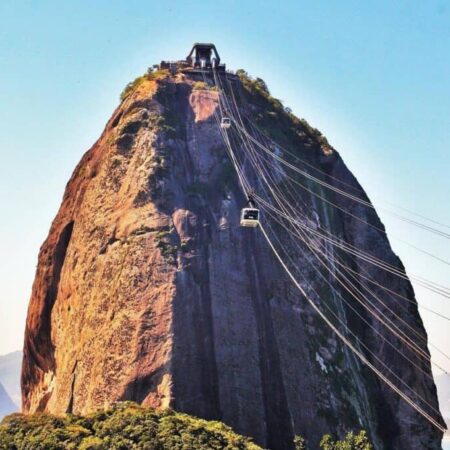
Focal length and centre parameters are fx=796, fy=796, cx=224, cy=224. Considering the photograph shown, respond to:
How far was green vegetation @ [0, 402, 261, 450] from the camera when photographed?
4094 cm

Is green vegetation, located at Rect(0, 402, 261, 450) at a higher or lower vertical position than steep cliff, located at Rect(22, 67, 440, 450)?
lower

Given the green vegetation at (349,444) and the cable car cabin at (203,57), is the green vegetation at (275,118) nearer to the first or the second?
the cable car cabin at (203,57)

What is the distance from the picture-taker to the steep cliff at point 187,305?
171ft

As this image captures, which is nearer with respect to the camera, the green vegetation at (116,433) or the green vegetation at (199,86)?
the green vegetation at (116,433)

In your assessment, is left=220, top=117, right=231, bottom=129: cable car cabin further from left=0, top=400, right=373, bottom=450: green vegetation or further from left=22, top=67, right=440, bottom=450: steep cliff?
left=0, top=400, right=373, bottom=450: green vegetation

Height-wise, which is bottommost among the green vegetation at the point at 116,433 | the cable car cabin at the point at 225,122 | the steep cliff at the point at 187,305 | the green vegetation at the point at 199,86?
the green vegetation at the point at 116,433

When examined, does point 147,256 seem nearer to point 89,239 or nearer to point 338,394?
point 89,239

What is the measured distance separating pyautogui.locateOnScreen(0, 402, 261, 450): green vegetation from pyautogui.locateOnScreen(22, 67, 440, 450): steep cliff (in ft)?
18.5

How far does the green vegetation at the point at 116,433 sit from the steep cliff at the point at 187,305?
5624 millimetres

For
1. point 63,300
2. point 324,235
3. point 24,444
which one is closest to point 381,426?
point 324,235

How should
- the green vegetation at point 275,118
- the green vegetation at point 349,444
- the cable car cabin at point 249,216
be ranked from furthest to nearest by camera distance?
the green vegetation at point 275,118
the cable car cabin at point 249,216
the green vegetation at point 349,444

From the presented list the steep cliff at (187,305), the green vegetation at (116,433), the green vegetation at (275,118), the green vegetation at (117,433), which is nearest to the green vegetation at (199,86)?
the steep cliff at (187,305)

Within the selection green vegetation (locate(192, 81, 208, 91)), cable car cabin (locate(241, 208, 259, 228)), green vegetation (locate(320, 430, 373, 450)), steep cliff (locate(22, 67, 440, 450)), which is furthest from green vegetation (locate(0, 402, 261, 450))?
green vegetation (locate(192, 81, 208, 91))

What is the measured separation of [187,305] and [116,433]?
45.4ft
